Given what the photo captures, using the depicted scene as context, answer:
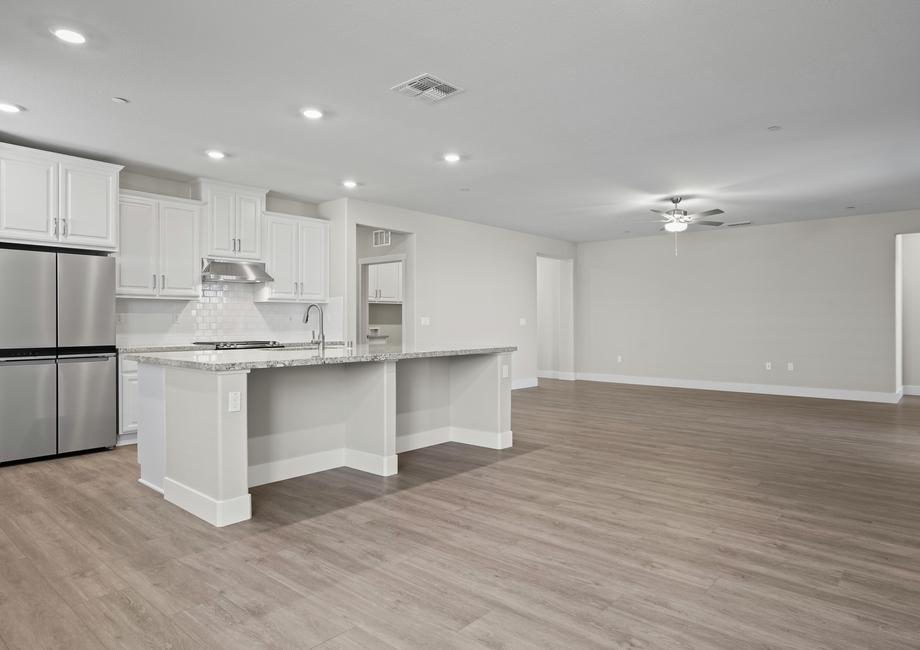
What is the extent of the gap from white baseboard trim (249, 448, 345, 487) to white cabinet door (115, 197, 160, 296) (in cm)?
270

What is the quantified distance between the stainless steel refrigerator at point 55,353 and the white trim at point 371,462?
246 cm

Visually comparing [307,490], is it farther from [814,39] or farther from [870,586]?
[814,39]

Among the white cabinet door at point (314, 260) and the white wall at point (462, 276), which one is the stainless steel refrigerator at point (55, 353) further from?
the white wall at point (462, 276)

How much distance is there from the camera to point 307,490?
3781mm

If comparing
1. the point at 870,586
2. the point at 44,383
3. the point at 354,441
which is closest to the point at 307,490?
the point at 354,441

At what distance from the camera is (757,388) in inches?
360

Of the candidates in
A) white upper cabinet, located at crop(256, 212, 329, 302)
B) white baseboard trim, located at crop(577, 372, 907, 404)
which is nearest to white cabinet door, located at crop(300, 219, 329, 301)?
white upper cabinet, located at crop(256, 212, 329, 302)

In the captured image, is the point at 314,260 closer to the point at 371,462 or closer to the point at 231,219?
the point at 231,219

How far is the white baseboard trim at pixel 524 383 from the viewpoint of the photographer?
9.48 metres

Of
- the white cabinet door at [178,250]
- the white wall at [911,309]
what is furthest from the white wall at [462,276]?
the white wall at [911,309]

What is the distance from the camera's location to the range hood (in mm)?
5895

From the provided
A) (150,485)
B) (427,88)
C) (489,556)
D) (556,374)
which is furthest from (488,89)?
(556,374)

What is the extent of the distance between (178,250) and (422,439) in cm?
321

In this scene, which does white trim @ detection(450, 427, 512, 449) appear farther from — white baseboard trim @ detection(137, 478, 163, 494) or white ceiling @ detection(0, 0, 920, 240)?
white ceiling @ detection(0, 0, 920, 240)
